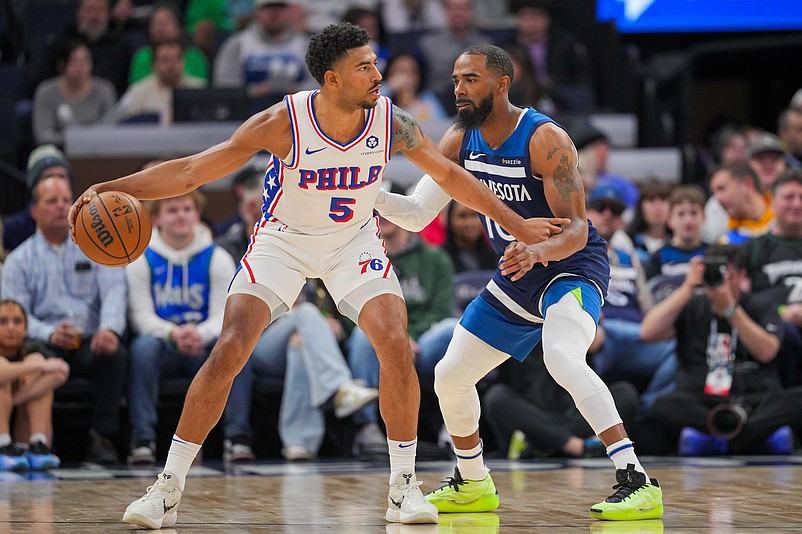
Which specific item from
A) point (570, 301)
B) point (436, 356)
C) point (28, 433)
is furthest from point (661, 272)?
point (28, 433)

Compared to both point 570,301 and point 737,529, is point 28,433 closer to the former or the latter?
point 570,301

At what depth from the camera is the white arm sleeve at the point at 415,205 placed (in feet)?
16.6

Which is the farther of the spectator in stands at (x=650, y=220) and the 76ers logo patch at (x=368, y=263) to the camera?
the spectator in stands at (x=650, y=220)

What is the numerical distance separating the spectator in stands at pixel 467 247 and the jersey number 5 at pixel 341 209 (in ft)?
11.6

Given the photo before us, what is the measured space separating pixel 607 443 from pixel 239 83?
6609 millimetres

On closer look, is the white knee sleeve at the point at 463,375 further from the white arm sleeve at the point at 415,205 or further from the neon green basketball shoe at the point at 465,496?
the white arm sleeve at the point at 415,205

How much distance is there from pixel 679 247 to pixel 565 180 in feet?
11.9

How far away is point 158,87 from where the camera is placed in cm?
1002

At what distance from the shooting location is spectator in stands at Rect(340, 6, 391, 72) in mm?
10516

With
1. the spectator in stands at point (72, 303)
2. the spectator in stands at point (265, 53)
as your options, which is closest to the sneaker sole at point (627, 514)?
the spectator in stands at point (72, 303)

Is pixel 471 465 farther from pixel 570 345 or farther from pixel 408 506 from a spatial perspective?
pixel 570 345

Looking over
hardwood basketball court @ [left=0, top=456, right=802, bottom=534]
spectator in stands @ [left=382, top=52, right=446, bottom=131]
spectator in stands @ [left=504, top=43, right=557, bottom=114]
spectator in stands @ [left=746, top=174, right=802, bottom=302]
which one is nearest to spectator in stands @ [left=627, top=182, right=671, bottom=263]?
spectator in stands @ [left=746, top=174, right=802, bottom=302]

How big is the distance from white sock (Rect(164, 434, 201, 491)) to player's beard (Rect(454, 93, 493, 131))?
1.69m

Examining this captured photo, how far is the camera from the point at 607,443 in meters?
4.73
